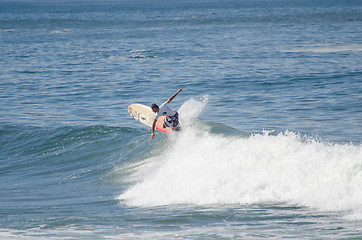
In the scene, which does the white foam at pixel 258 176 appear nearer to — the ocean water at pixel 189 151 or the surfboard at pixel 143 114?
the ocean water at pixel 189 151

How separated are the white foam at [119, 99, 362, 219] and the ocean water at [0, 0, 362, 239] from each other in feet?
0.11

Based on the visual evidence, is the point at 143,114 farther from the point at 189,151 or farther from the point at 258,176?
the point at 258,176

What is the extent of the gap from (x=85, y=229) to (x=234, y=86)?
18.9 metres

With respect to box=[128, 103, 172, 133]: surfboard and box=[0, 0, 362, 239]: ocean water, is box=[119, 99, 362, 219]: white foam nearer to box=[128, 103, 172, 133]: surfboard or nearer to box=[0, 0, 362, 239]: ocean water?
box=[0, 0, 362, 239]: ocean water

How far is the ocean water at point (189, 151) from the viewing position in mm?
9766

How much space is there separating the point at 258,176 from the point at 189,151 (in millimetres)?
3451

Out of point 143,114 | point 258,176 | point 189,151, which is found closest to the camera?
point 258,176

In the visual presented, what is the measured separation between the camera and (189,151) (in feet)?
48.4

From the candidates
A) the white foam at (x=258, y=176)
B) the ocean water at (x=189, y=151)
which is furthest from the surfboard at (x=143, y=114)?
the white foam at (x=258, y=176)

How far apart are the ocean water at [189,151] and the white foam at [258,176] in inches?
1.3

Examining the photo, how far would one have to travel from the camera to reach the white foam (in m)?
10.5

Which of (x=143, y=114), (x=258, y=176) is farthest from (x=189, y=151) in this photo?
(x=143, y=114)

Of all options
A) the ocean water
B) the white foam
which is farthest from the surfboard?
the white foam

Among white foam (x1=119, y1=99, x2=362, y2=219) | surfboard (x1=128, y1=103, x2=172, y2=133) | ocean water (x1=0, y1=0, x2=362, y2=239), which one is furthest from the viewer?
surfboard (x1=128, y1=103, x2=172, y2=133)
